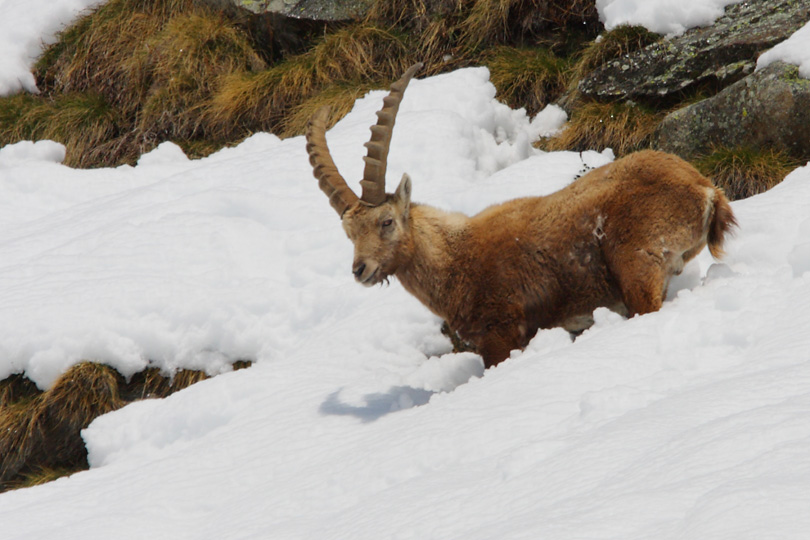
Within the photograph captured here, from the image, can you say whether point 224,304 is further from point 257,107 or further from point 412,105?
point 257,107

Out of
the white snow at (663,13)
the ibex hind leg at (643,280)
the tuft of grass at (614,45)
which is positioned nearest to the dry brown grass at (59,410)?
the ibex hind leg at (643,280)

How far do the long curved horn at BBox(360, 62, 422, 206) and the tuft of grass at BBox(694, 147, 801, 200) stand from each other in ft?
11.5

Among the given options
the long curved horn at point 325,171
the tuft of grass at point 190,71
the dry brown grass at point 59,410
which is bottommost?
the dry brown grass at point 59,410

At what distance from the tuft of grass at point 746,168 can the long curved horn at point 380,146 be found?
351 centimetres

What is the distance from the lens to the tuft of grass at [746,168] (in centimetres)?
798

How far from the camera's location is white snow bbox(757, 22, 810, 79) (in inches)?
307

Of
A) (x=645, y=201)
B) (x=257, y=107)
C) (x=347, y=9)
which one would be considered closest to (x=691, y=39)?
(x=645, y=201)

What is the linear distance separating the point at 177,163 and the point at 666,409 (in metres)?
9.20

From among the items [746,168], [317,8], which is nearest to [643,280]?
[746,168]

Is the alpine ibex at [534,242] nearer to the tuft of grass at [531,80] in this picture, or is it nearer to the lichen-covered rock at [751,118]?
the lichen-covered rock at [751,118]

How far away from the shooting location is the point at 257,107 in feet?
39.8

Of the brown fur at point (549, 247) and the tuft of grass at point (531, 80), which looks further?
the tuft of grass at point (531, 80)

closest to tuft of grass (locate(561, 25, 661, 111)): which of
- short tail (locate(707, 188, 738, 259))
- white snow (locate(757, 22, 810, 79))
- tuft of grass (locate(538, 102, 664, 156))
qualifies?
tuft of grass (locate(538, 102, 664, 156))

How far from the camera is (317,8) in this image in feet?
40.7
